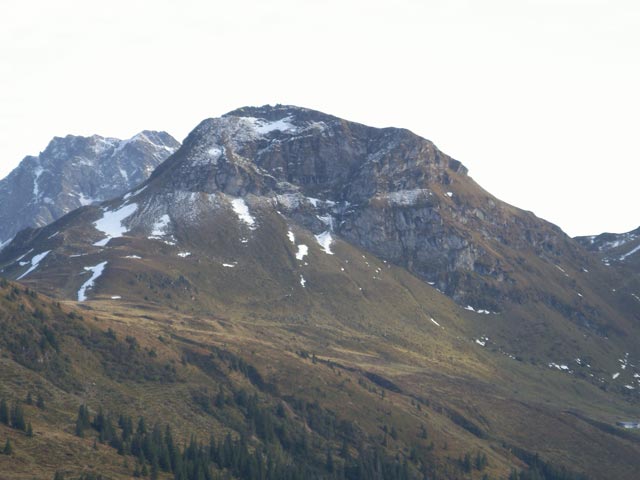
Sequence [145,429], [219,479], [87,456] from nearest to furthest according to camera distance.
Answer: [87,456], [219,479], [145,429]

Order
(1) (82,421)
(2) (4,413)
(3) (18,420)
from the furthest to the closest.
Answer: (1) (82,421)
(2) (4,413)
(3) (18,420)

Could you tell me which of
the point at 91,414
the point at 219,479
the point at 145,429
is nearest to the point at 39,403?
the point at 91,414

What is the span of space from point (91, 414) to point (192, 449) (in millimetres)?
24804

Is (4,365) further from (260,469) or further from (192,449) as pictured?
(260,469)

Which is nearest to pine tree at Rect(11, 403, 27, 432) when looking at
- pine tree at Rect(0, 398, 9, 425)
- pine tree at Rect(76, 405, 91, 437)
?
pine tree at Rect(0, 398, 9, 425)

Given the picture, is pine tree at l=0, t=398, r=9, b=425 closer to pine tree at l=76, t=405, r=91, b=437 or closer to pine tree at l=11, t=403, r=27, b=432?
pine tree at l=11, t=403, r=27, b=432

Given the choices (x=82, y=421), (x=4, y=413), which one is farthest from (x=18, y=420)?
(x=82, y=421)

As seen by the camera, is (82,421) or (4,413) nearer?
(4,413)

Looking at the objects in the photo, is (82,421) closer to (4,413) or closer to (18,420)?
(18,420)

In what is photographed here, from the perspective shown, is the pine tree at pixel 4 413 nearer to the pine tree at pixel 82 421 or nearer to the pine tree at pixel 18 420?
the pine tree at pixel 18 420

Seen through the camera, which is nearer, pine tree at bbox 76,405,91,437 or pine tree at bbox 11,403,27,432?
pine tree at bbox 11,403,27,432

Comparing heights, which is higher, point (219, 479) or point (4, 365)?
point (4, 365)

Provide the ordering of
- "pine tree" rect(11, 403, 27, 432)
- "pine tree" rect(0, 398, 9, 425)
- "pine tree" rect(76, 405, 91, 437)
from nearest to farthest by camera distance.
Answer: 1. "pine tree" rect(11, 403, 27, 432)
2. "pine tree" rect(0, 398, 9, 425)
3. "pine tree" rect(76, 405, 91, 437)

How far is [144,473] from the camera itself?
16650 cm
